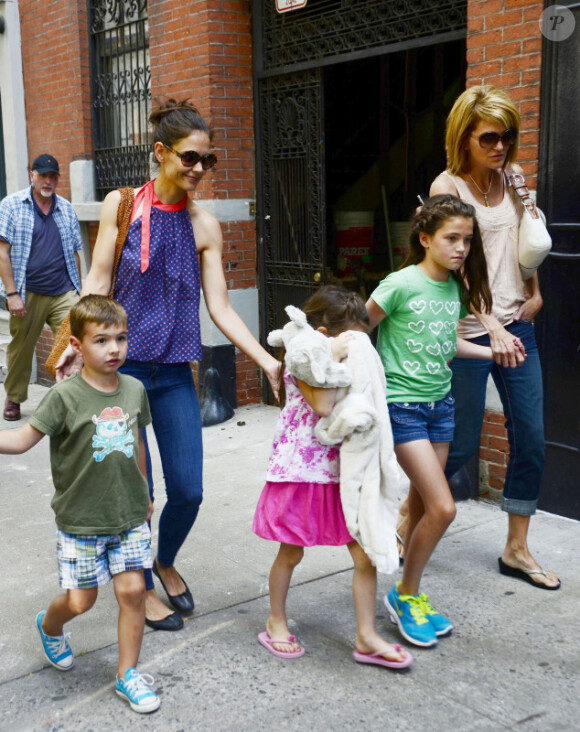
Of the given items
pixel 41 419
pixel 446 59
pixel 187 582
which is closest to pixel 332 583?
pixel 187 582

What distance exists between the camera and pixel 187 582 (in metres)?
4.30

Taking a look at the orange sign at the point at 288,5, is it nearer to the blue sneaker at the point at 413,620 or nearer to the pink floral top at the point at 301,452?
the pink floral top at the point at 301,452

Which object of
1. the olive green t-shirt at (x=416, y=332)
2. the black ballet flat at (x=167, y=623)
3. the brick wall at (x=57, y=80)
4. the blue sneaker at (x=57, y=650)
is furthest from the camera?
the brick wall at (x=57, y=80)

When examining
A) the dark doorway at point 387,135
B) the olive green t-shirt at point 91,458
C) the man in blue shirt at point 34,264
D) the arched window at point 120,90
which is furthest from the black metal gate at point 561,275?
the arched window at point 120,90

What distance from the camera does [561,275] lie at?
15.6 ft

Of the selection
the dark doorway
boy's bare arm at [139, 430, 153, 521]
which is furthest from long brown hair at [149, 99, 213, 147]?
the dark doorway

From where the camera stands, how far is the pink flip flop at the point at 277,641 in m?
3.49

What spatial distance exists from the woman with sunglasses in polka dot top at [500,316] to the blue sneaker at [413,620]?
26.8 inches

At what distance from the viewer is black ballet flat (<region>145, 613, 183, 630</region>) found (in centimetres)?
376

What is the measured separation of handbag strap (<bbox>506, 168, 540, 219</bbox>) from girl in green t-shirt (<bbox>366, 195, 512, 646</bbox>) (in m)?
0.35

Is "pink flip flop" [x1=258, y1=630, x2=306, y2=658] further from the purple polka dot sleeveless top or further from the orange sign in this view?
the orange sign

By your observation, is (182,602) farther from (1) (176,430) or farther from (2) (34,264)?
(2) (34,264)

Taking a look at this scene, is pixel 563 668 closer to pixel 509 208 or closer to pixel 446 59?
pixel 509 208

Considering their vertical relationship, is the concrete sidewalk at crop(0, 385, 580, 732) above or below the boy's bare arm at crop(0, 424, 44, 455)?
below
